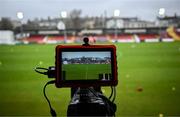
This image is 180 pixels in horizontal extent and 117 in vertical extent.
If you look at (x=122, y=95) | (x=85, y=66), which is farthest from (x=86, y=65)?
(x=122, y=95)

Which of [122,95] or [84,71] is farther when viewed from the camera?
[122,95]

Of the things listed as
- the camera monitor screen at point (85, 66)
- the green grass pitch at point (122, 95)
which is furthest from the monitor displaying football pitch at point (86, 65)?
the green grass pitch at point (122, 95)

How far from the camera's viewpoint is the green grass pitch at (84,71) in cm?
108

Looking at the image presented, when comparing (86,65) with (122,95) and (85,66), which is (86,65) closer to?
(85,66)

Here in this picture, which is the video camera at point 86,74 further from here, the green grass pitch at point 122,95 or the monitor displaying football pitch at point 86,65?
the green grass pitch at point 122,95

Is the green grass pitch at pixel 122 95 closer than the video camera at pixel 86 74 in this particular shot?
No

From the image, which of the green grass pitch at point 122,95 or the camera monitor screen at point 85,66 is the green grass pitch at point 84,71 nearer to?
the camera monitor screen at point 85,66

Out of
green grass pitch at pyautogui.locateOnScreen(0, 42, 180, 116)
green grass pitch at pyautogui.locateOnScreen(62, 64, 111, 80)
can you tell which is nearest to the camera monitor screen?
green grass pitch at pyautogui.locateOnScreen(62, 64, 111, 80)

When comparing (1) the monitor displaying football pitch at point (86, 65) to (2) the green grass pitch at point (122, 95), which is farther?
(2) the green grass pitch at point (122, 95)

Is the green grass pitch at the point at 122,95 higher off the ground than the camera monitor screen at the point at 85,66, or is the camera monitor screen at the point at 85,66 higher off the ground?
the camera monitor screen at the point at 85,66

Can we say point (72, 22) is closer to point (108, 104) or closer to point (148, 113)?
point (148, 113)

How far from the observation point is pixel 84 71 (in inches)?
43.7

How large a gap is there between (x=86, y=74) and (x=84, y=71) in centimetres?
2

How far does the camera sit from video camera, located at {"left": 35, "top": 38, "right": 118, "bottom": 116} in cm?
100
